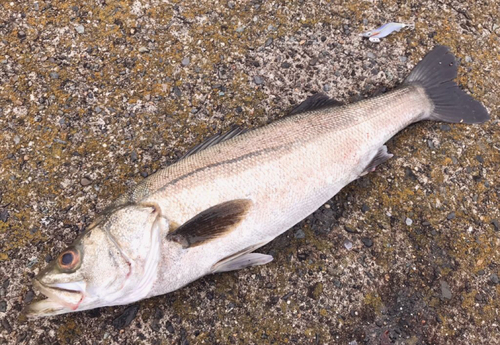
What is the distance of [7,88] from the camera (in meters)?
3.14

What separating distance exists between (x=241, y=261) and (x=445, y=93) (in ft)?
7.30

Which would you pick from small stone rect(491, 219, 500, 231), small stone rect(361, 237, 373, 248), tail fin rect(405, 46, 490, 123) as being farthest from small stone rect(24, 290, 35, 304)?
small stone rect(491, 219, 500, 231)

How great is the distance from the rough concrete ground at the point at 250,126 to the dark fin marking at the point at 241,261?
24cm

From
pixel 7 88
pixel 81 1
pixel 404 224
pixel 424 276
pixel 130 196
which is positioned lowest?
pixel 424 276

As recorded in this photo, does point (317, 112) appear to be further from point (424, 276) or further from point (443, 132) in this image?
point (424, 276)

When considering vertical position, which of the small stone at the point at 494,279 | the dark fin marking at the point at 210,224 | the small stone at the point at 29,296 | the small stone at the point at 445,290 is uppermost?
the dark fin marking at the point at 210,224

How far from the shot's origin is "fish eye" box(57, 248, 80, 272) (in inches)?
90.3

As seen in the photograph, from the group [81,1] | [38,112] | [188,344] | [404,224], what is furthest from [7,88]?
[404,224]

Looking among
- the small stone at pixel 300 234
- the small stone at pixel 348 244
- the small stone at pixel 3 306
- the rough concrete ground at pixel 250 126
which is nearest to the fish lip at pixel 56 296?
the rough concrete ground at pixel 250 126

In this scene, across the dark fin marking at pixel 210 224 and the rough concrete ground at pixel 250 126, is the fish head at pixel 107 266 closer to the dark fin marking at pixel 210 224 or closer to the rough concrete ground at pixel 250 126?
the dark fin marking at pixel 210 224

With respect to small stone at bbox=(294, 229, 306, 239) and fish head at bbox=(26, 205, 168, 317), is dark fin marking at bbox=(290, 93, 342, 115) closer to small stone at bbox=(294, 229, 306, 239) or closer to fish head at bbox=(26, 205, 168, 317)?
small stone at bbox=(294, 229, 306, 239)

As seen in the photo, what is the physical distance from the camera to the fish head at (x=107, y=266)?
2.28 meters

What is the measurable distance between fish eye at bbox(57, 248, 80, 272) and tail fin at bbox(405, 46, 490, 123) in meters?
2.90

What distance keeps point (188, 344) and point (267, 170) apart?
1.38 metres
